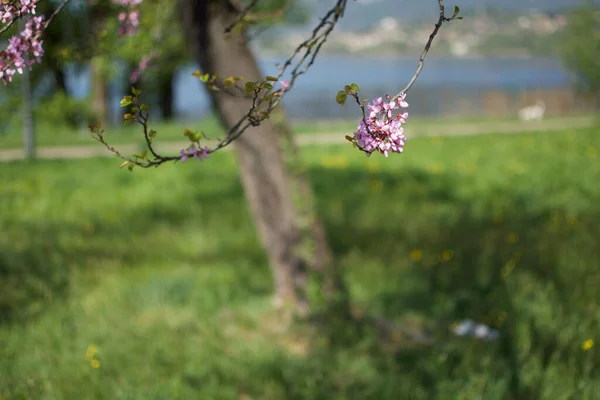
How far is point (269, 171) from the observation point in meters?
4.34

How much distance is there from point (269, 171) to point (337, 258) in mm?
1487

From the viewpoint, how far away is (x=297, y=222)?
4332 millimetres

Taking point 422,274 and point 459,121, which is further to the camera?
point 459,121

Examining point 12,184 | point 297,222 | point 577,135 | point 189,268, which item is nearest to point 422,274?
point 297,222

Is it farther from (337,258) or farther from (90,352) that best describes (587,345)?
(90,352)

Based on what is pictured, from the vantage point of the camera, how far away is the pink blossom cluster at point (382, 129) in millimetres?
1543

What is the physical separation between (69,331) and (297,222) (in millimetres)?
1764

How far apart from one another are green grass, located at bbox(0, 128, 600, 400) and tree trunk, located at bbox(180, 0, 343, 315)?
1.46ft

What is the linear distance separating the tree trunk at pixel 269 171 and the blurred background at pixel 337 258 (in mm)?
295

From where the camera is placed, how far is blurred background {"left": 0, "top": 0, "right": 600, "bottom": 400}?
3.41 m

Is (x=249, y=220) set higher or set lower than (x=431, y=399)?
higher

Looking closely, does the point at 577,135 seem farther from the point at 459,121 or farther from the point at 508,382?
the point at 508,382

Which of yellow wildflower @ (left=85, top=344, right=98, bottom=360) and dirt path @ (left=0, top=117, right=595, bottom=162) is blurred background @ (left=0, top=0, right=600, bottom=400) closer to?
yellow wildflower @ (left=85, top=344, right=98, bottom=360)

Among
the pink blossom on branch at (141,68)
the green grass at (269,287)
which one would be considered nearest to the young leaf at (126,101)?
the pink blossom on branch at (141,68)
